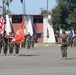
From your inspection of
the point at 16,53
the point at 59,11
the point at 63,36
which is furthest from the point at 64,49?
the point at 59,11

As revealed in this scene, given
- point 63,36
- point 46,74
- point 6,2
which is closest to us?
point 46,74

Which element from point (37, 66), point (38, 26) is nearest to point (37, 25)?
point (38, 26)

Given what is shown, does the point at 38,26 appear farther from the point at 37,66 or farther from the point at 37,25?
the point at 37,66

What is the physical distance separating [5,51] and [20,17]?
54695 millimetres

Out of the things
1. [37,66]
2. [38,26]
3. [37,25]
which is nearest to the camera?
[37,66]

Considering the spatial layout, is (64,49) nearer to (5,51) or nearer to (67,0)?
(5,51)

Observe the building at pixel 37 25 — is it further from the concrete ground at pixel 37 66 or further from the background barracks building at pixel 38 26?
the concrete ground at pixel 37 66

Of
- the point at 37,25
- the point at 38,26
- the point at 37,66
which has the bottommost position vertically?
the point at 37,66

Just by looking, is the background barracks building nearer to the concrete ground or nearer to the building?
the building

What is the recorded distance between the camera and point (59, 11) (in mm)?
72188

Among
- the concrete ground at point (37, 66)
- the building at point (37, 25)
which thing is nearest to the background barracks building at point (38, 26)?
the building at point (37, 25)

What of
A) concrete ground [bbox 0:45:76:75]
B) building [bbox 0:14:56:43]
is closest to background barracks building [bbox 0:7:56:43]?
building [bbox 0:14:56:43]

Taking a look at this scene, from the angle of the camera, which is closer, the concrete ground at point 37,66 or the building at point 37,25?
the concrete ground at point 37,66

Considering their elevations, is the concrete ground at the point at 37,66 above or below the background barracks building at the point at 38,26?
below
